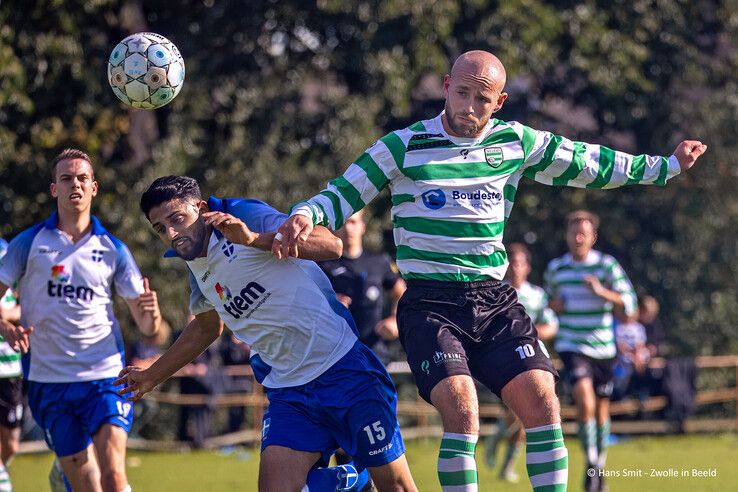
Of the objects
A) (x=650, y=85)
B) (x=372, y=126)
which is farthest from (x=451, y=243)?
(x=650, y=85)

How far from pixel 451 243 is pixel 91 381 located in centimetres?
272

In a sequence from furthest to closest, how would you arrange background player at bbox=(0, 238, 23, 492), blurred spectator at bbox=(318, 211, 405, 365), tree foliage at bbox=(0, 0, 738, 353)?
tree foliage at bbox=(0, 0, 738, 353)
background player at bbox=(0, 238, 23, 492)
blurred spectator at bbox=(318, 211, 405, 365)

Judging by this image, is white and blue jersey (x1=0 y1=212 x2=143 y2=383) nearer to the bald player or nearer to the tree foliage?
the bald player

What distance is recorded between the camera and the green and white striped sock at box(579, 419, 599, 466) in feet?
37.2

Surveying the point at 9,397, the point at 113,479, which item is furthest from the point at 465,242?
the point at 9,397

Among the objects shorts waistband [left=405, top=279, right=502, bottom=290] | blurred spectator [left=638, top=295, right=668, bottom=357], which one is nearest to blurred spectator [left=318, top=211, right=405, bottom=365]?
shorts waistband [left=405, top=279, right=502, bottom=290]

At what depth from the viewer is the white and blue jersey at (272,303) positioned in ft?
20.5

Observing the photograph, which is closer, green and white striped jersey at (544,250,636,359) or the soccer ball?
the soccer ball

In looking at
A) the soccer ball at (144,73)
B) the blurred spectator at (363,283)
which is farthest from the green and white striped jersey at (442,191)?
the blurred spectator at (363,283)

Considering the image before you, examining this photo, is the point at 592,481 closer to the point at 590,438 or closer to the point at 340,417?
the point at 590,438

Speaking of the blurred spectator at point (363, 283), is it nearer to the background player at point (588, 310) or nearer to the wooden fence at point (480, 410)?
the background player at point (588, 310)

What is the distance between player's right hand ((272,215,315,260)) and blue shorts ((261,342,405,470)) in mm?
749

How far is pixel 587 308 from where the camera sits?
12.1m

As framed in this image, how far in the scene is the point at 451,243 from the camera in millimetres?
6379
